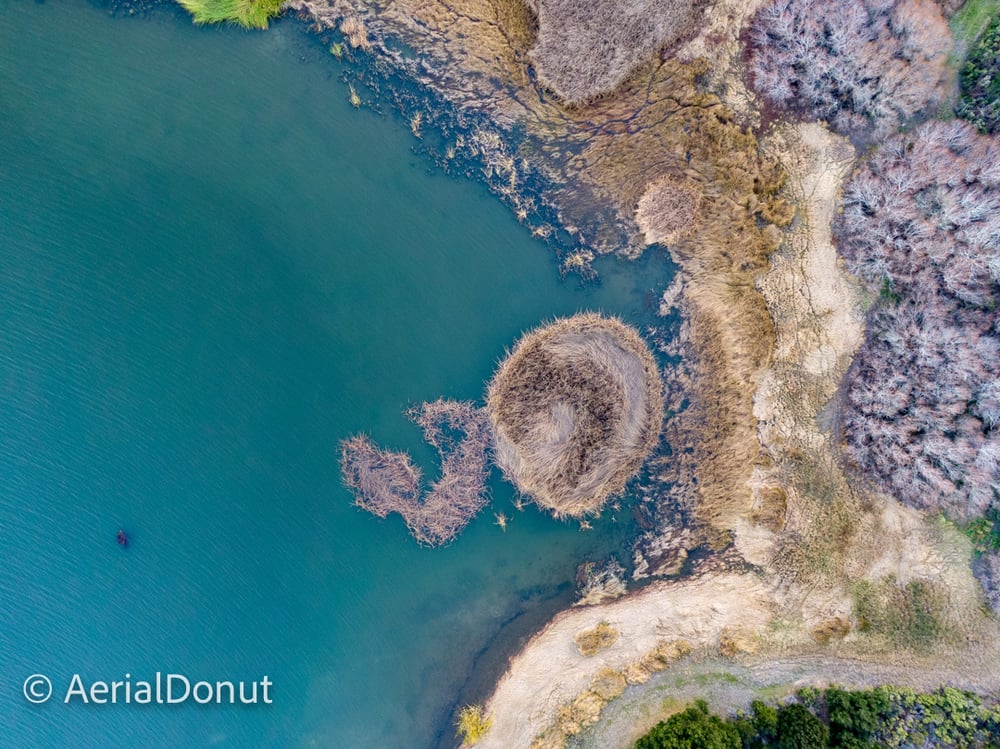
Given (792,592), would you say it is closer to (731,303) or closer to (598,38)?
(731,303)

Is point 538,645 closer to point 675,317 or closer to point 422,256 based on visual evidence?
point 675,317

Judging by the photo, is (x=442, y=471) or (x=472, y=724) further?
(x=472, y=724)

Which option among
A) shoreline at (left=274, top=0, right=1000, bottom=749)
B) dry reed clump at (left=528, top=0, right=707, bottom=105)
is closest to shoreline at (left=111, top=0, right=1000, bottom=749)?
shoreline at (left=274, top=0, right=1000, bottom=749)

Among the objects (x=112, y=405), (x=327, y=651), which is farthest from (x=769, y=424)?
(x=112, y=405)

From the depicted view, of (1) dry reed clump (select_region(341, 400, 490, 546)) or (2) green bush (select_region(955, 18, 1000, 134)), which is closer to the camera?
(2) green bush (select_region(955, 18, 1000, 134))

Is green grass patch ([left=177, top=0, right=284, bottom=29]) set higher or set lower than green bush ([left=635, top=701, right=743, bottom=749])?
higher

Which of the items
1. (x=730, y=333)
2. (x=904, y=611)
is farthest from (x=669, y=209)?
(x=904, y=611)

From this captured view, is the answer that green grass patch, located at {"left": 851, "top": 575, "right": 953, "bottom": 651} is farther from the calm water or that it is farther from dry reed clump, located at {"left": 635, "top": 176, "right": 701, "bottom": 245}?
dry reed clump, located at {"left": 635, "top": 176, "right": 701, "bottom": 245}
